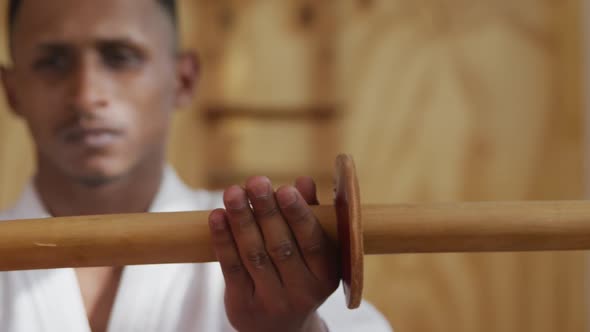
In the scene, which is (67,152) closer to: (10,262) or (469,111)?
(10,262)

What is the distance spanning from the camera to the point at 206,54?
1295 mm

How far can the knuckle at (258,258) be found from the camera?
459mm

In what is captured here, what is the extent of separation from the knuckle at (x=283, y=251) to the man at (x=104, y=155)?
134mm

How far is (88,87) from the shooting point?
0.72 meters

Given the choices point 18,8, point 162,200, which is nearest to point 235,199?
point 162,200

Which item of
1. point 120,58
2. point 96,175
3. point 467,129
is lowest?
point 467,129

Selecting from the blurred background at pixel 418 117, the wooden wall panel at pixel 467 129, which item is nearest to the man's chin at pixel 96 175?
the blurred background at pixel 418 117

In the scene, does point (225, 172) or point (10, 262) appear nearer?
point (10, 262)

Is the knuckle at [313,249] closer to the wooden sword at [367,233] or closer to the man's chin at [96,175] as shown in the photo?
the wooden sword at [367,233]

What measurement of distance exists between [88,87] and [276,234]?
1.18ft

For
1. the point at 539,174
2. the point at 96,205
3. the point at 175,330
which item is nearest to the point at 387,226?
the point at 175,330

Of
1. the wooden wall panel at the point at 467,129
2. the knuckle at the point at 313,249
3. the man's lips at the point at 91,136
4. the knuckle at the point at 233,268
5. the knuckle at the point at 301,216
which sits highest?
the knuckle at the point at 301,216

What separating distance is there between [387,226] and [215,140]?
897 mm

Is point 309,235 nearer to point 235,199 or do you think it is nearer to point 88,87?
point 235,199
